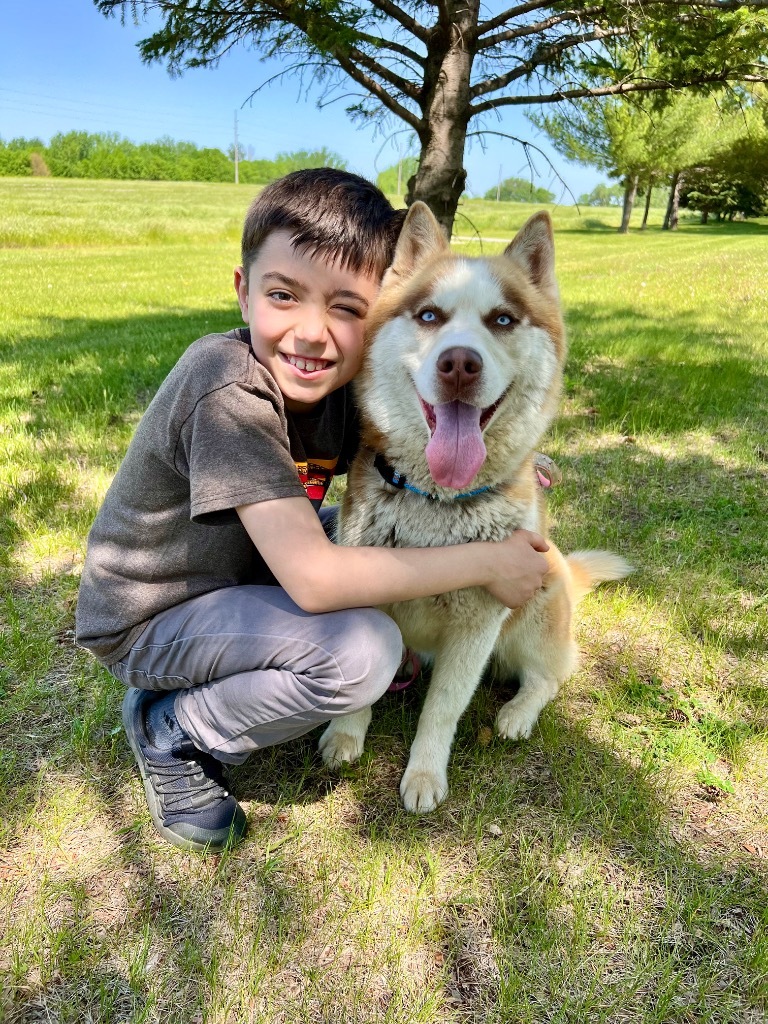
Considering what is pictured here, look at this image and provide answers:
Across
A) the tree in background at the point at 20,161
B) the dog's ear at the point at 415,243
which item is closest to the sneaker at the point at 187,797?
the dog's ear at the point at 415,243

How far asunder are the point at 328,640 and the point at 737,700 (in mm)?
1524

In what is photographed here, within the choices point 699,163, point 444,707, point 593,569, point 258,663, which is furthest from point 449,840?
point 699,163

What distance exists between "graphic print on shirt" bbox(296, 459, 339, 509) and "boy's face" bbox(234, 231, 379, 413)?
0.29m

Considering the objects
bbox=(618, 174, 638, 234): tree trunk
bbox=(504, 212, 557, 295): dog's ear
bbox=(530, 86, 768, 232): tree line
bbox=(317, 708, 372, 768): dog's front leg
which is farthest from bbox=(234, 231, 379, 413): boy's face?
bbox=(618, 174, 638, 234): tree trunk

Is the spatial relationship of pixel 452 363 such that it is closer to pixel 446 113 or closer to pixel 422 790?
pixel 422 790

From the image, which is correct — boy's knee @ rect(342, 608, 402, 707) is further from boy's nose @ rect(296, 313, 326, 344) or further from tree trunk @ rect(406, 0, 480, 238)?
tree trunk @ rect(406, 0, 480, 238)

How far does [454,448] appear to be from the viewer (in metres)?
1.78

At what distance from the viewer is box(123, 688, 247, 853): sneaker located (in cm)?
165

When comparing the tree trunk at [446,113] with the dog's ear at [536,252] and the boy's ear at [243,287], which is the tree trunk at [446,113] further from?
the boy's ear at [243,287]

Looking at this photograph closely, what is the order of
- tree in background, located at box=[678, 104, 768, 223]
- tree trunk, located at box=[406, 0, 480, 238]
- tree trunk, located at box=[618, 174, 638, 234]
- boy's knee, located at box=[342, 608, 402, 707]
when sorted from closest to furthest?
boy's knee, located at box=[342, 608, 402, 707]
tree trunk, located at box=[406, 0, 480, 238]
tree in background, located at box=[678, 104, 768, 223]
tree trunk, located at box=[618, 174, 638, 234]

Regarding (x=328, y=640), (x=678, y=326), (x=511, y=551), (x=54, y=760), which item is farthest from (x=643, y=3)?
(x=678, y=326)

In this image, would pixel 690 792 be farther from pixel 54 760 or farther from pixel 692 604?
pixel 54 760

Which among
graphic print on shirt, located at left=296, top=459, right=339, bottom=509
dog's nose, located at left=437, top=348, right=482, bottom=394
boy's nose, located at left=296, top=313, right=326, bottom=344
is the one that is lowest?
graphic print on shirt, located at left=296, top=459, right=339, bottom=509

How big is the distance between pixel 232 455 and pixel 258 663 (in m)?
0.55
